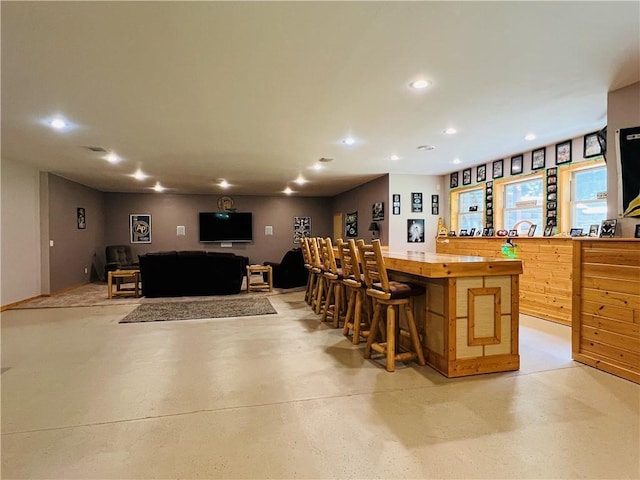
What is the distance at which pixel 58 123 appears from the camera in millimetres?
4172

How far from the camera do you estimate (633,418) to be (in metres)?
2.27

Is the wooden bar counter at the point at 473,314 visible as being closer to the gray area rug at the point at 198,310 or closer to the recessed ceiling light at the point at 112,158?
the gray area rug at the point at 198,310

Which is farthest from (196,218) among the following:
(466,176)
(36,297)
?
(466,176)

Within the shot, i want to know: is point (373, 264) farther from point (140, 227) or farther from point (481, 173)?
point (140, 227)

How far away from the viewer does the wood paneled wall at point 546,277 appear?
15.7 feet

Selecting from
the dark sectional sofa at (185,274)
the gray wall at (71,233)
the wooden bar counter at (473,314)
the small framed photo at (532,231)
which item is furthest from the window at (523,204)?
the gray wall at (71,233)

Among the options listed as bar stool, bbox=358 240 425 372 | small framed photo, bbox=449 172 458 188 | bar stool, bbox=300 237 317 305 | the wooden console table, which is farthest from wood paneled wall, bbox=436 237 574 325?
the wooden console table

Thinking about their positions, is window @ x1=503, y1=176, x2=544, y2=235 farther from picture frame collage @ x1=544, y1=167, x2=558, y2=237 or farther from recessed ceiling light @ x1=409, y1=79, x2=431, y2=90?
recessed ceiling light @ x1=409, y1=79, x2=431, y2=90

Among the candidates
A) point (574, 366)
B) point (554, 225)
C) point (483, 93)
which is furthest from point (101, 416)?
point (554, 225)

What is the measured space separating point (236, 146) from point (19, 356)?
357 centimetres

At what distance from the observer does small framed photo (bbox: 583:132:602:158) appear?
15.4 ft

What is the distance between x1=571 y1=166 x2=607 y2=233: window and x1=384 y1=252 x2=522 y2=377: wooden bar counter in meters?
2.75

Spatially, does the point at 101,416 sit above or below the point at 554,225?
below

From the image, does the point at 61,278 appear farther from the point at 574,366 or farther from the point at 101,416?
the point at 574,366
